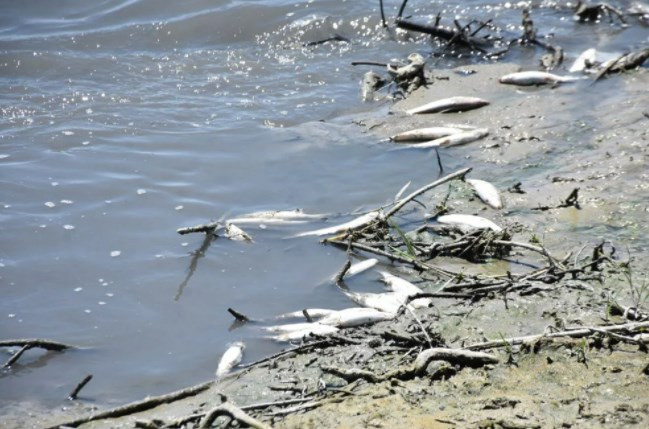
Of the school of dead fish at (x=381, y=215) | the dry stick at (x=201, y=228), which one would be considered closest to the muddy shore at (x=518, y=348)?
the school of dead fish at (x=381, y=215)

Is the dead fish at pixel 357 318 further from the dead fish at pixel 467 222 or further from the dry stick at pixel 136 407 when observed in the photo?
the dead fish at pixel 467 222

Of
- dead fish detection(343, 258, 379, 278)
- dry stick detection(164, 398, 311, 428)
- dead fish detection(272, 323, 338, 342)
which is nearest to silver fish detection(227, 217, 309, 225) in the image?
dead fish detection(343, 258, 379, 278)

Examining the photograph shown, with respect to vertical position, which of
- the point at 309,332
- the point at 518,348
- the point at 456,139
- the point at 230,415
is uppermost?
the point at 230,415

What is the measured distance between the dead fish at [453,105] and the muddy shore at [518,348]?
1249 mm

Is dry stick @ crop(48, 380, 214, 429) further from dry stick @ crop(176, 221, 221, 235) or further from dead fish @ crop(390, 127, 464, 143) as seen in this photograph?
dead fish @ crop(390, 127, 464, 143)

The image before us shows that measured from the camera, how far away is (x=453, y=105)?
994 centimetres

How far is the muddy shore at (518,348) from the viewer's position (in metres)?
4.37

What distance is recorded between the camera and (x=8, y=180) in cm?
890

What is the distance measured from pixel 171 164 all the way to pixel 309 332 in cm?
406

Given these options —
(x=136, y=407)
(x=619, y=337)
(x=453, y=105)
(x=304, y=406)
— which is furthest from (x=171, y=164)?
(x=619, y=337)

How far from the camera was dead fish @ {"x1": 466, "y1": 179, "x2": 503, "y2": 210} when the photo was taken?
7379mm

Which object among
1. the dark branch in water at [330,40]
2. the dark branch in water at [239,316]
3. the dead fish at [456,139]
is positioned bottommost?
the dead fish at [456,139]

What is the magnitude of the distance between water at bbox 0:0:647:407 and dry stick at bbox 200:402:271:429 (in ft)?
4.47

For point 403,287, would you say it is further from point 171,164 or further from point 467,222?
point 171,164
